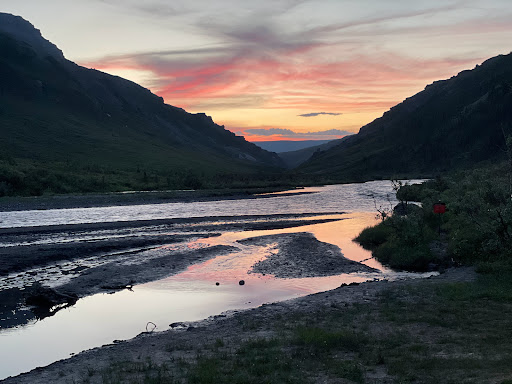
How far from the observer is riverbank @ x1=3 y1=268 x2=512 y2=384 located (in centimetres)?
1295

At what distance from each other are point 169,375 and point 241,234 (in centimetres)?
3737

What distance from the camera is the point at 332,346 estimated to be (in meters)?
15.5

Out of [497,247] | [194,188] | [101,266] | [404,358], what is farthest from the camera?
[194,188]

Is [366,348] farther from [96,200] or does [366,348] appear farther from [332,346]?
[96,200]

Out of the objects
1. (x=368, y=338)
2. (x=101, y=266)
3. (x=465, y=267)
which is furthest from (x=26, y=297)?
(x=465, y=267)

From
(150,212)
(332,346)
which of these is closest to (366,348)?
(332,346)

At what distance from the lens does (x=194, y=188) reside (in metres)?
133

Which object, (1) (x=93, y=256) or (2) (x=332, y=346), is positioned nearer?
(2) (x=332, y=346)

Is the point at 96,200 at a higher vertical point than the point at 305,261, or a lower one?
higher

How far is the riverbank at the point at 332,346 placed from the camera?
1295 cm

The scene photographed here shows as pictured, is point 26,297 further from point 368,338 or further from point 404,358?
point 404,358

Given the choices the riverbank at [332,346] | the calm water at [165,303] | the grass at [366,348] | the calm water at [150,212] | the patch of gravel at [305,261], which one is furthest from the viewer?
the calm water at [150,212]

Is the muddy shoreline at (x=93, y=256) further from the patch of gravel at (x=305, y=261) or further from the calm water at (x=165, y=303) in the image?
the calm water at (x=165, y=303)

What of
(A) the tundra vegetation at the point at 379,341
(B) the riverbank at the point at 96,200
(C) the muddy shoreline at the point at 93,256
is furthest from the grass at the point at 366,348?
A: (B) the riverbank at the point at 96,200
